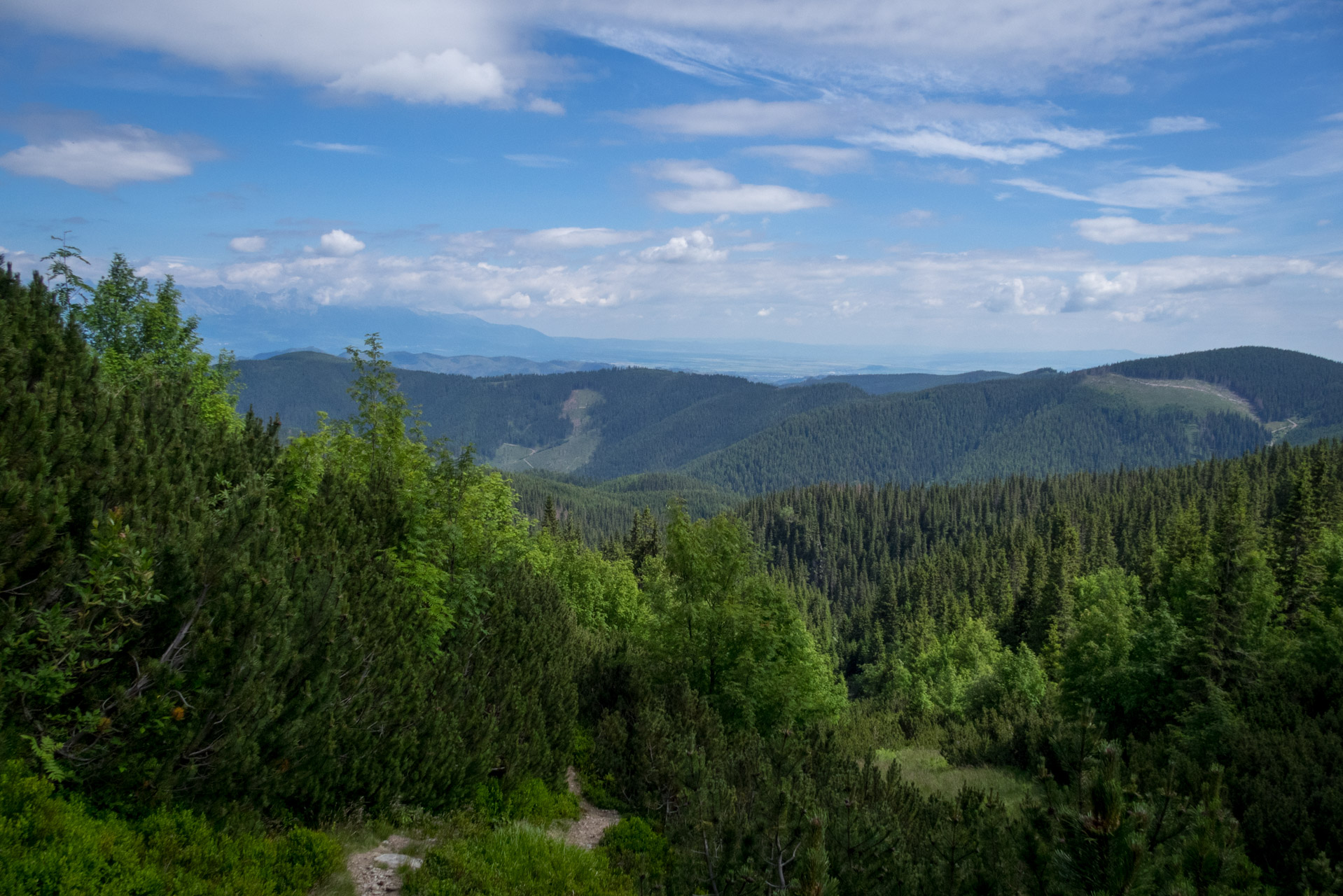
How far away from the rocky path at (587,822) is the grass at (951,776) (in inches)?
370

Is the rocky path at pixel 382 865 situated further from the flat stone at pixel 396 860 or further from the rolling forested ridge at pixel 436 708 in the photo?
the rolling forested ridge at pixel 436 708

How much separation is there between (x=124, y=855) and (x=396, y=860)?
4071mm

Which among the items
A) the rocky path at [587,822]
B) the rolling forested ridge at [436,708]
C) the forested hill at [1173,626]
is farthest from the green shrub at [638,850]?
the forested hill at [1173,626]

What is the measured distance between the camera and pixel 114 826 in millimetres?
7742

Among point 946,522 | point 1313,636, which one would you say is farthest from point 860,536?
point 1313,636

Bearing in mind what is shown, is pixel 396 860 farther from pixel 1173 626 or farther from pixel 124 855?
pixel 1173 626

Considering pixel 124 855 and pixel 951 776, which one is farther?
pixel 951 776

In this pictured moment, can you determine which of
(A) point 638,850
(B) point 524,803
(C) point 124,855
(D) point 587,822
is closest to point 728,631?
(D) point 587,822

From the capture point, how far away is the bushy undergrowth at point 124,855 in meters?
6.67

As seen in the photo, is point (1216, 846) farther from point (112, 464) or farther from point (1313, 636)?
point (1313, 636)

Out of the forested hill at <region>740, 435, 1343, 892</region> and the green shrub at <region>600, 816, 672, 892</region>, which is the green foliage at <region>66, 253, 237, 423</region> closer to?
the green shrub at <region>600, 816, 672, 892</region>

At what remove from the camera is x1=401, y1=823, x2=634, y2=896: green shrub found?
9.99 m

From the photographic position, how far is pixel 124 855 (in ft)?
24.4

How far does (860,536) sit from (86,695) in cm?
19348
